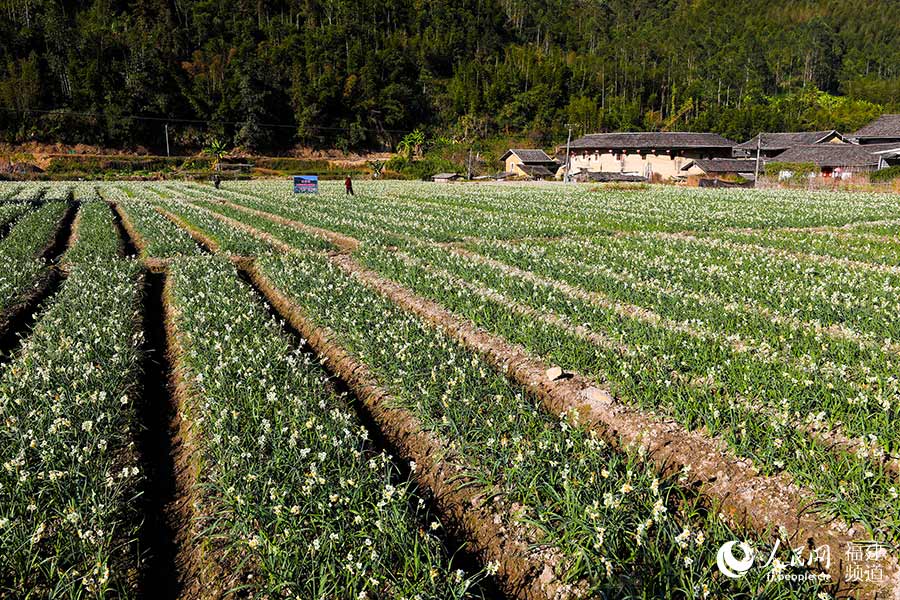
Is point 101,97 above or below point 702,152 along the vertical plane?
above

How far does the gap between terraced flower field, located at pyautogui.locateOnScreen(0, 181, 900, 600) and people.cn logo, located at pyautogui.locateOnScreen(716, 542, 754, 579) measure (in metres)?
0.02

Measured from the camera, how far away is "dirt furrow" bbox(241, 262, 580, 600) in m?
3.72

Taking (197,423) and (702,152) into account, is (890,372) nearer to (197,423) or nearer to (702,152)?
(197,423)

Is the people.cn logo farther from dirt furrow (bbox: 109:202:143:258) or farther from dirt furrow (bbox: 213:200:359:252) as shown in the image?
dirt furrow (bbox: 109:202:143:258)

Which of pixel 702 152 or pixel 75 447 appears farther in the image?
pixel 702 152

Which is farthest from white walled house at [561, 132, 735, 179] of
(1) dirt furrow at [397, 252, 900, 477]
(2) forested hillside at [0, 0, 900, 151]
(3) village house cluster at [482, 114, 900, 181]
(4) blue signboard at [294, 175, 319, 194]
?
(1) dirt furrow at [397, 252, 900, 477]

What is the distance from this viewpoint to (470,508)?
445 centimetres

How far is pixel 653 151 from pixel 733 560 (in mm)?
95630

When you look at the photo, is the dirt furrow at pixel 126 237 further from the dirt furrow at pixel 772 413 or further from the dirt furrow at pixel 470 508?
the dirt furrow at pixel 470 508

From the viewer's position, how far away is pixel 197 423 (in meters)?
5.29

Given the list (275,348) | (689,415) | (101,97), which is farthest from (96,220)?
(101,97)

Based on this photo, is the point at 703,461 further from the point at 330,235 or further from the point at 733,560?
the point at 330,235

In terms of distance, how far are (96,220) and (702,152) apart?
88083mm

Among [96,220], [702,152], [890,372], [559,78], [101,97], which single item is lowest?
[890,372]
